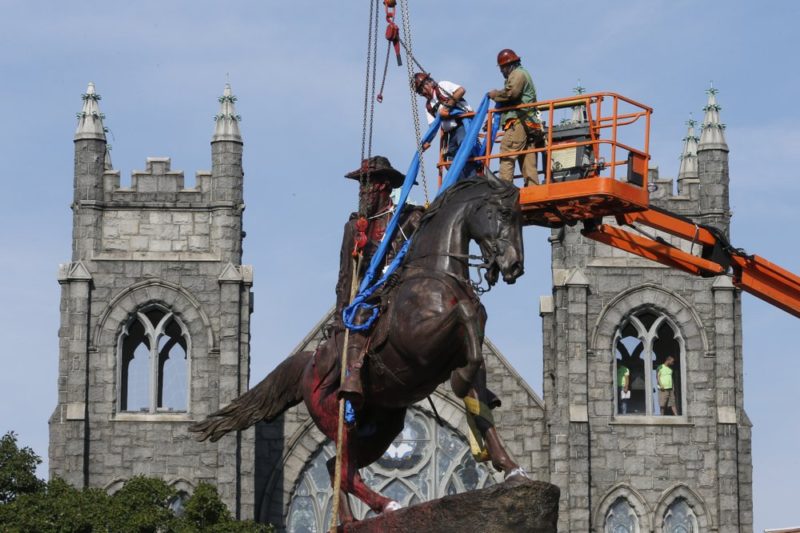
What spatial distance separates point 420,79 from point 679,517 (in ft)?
86.3

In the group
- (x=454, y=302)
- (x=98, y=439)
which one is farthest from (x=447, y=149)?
(x=98, y=439)

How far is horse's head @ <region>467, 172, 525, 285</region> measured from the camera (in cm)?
1670

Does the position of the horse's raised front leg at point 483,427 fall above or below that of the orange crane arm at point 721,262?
below

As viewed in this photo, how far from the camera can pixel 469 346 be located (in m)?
16.6

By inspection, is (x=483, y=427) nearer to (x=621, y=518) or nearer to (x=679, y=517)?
(x=621, y=518)

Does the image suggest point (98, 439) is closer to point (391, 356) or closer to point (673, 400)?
point (673, 400)

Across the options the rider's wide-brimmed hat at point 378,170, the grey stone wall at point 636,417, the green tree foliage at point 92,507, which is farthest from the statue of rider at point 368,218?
the grey stone wall at point 636,417

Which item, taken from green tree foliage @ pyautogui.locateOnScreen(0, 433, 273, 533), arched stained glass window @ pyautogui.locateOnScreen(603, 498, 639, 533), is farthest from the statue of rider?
arched stained glass window @ pyautogui.locateOnScreen(603, 498, 639, 533)

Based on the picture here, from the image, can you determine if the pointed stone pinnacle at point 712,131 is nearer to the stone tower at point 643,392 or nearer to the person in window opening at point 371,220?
the stone tower at point 643,392

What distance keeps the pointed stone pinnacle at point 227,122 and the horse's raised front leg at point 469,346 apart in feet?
94.0

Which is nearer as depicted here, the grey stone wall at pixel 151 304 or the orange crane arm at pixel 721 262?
the orange crane arm at pixel 721 262

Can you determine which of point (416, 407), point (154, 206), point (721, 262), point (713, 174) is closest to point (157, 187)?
point (154, 206)

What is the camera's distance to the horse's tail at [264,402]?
747 inches

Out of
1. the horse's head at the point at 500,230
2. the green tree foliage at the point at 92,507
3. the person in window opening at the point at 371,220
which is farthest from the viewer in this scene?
the green tree foliage at the point at 92,507
